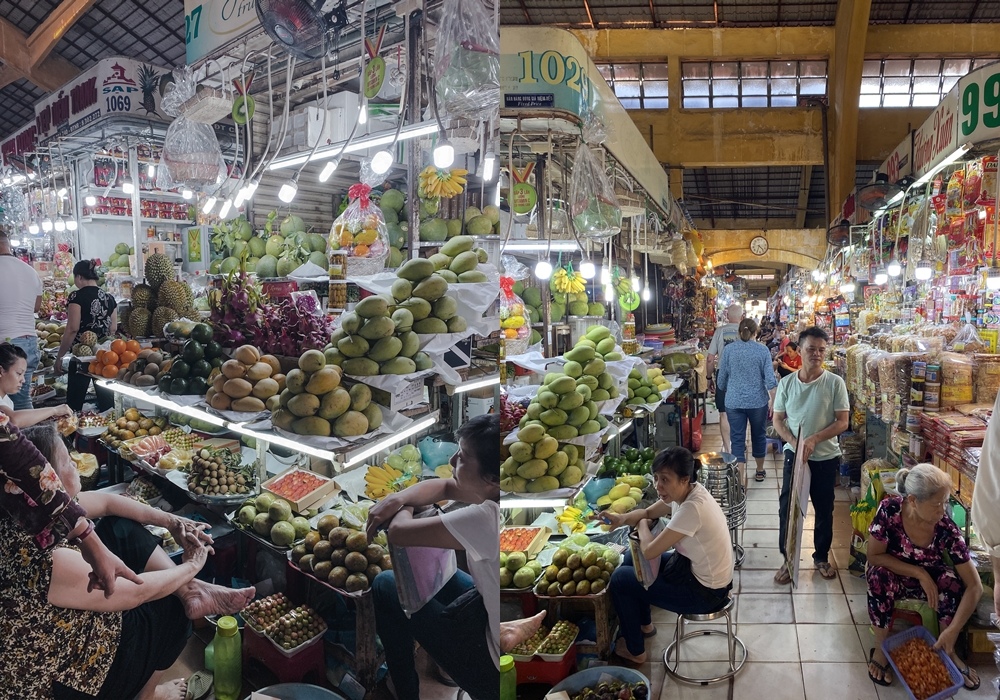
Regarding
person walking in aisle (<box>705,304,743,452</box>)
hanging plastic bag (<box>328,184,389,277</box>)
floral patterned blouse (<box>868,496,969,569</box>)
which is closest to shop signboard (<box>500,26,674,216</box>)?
hanging plastic bag (<box>328,184,389,277</box>)

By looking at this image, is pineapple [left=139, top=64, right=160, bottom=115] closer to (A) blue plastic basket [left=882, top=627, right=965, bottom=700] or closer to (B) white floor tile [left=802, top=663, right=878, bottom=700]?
(B) white floor tile [left=802, top=663, right=878, bottom=700]

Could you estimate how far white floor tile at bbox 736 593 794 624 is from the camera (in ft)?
13.2

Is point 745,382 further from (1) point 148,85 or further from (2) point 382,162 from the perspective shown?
(1) point 148,85

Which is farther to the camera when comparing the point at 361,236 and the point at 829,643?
the point at 829,643

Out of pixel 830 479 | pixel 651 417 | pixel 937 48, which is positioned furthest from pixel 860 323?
pixel 937 48

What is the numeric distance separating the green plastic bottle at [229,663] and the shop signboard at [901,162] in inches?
278

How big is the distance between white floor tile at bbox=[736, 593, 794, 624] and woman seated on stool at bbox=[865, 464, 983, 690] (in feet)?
1.95

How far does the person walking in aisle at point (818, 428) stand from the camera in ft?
14.5

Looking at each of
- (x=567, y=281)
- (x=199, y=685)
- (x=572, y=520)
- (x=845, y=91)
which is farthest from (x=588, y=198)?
(x=845, y=91)

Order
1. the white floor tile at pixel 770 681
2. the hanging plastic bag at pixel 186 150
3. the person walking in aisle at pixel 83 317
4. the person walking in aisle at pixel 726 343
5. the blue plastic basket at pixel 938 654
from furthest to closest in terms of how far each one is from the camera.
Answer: the person walking in aisle at pixel 726 343 → the white floor tile at pixel 770 681 → the blue plastic basket at pixel 938 654 → the hanging plastic bag at pixel 186 150 → the person walking in aisle at pixel 83 317

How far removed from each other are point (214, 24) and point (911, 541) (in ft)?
11.5

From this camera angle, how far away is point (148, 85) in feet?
6.24

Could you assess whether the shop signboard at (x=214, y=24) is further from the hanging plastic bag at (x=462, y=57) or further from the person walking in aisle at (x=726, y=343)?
the person walking in aisle at (x=726, y=343)

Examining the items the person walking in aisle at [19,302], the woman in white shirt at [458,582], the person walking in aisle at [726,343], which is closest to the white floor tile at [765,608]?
the person walking in aisle at [726,343]
